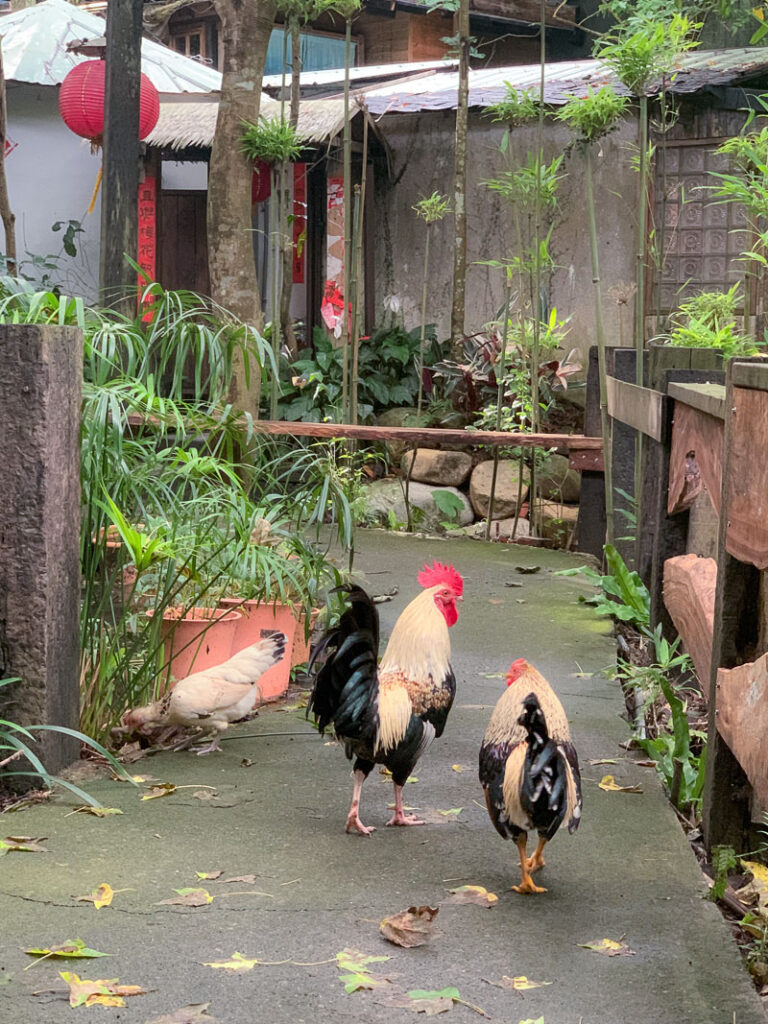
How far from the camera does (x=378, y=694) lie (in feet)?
11.2

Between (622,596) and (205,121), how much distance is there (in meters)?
7.94

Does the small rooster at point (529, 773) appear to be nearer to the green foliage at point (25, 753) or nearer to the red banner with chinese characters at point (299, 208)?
the green foliage at point (25, 753)

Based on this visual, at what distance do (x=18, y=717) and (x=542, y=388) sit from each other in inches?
297

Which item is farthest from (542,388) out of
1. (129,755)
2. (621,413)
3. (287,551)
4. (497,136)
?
Result: (129,755)

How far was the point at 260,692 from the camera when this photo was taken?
4.76 m

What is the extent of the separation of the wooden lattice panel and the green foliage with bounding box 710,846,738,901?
8.36 metres

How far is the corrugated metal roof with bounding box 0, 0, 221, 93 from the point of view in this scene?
12266 millimetres

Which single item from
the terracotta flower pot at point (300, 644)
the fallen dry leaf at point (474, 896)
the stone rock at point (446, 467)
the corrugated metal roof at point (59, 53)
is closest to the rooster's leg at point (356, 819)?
the fallen dry leaf at point (474, 896)

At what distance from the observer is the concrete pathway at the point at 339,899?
241 cm

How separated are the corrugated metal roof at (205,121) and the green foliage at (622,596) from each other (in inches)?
→ 250

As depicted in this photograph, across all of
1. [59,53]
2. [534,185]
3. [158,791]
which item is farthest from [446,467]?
[158,791]

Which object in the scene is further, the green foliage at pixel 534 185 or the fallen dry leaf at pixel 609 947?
the green foliage at pixel 534 185

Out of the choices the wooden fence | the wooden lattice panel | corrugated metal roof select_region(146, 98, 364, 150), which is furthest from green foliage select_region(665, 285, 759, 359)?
corrugated metal roof select_region(146, 98, 364, 150)

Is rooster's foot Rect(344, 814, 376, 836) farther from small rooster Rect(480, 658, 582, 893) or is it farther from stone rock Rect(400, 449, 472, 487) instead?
stone rock Rect(400, 449, 472, 487)
